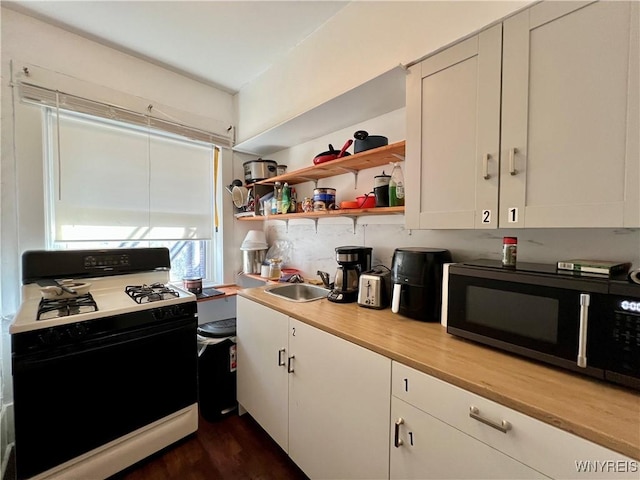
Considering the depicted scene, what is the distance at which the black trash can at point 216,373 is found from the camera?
191cm

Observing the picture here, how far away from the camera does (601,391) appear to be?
741mm

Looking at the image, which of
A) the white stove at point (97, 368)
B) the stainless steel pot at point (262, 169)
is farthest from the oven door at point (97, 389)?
the stainless steel pot at point (262, 169)

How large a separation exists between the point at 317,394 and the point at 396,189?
1.15 meters

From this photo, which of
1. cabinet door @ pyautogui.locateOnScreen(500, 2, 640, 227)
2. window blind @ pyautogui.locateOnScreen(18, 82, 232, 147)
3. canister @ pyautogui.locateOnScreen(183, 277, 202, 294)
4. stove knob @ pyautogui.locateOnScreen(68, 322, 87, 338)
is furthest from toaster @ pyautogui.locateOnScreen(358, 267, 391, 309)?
window blind @ pyautogui.locateOnScreen(18, 82, 232, 147)

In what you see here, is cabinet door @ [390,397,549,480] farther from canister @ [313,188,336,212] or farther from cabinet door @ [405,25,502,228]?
canister @ [313,188,336,212]

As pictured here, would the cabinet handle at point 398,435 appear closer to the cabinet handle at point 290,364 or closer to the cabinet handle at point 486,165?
the cabinet handle at point 290,364

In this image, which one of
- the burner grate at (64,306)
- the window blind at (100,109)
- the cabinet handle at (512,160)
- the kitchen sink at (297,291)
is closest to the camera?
Result: the cabinet handle at (512,160)

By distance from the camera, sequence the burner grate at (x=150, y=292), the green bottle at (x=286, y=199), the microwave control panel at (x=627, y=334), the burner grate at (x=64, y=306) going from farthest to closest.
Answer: the green bottle at (x=286, y=199) → the burner grate at (x=150, y=292) → the burner grate at (x=64, y=306) → the microwave control panel at (x=627, y=334)

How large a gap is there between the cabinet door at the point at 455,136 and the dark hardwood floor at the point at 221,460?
62.8 inches

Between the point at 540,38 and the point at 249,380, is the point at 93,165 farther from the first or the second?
the point at 540,38

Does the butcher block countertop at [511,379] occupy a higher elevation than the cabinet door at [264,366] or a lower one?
higher

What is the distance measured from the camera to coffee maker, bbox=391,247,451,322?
1.28m

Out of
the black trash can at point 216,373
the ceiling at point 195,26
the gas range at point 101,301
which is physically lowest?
the black trash can at point 216,373

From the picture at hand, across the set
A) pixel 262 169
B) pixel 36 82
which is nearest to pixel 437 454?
pixel 262 169
